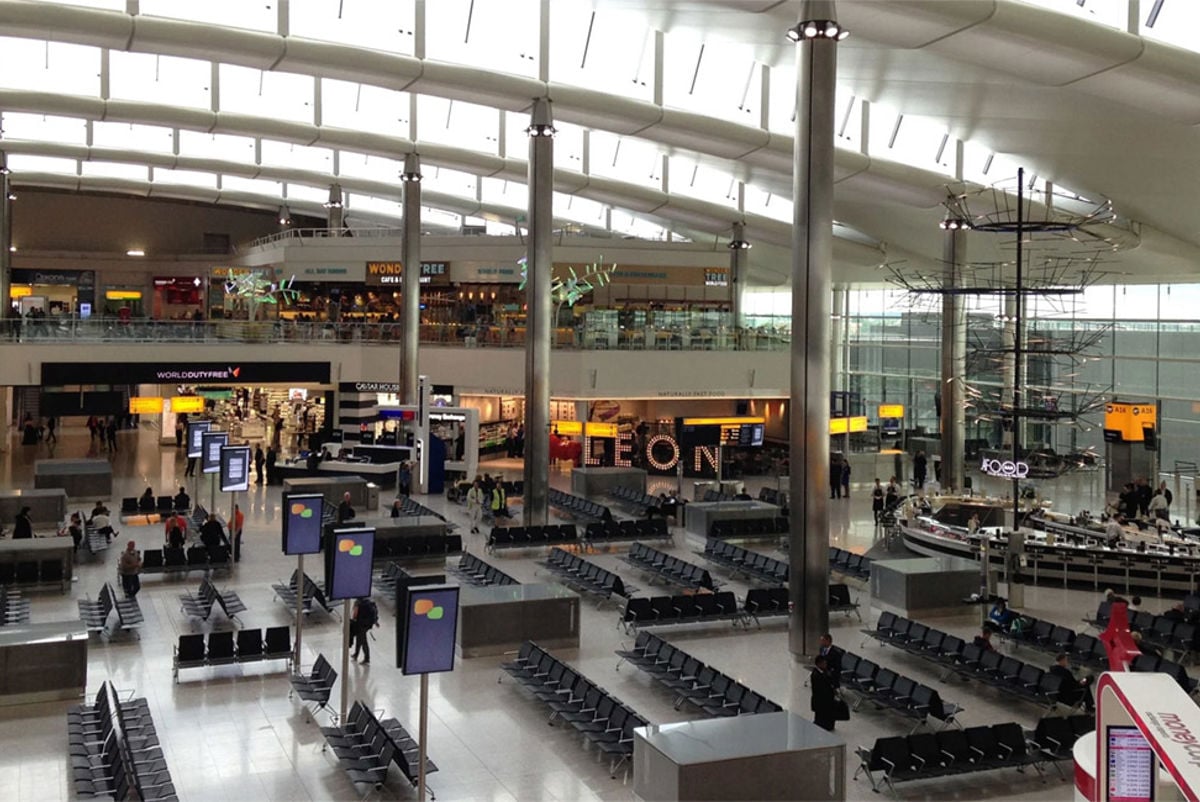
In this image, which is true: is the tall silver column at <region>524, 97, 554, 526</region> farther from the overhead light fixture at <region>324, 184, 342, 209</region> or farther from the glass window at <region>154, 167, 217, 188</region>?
the glass window at <region>154, 167, 217, 188</region>

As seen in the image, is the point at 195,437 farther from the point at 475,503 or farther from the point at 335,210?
the point at 335,210

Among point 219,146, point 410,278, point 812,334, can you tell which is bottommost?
point 812,334

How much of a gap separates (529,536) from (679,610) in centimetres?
672

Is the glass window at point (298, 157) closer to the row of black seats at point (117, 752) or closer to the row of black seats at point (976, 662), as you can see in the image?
the row of black seats at point (976, 662)

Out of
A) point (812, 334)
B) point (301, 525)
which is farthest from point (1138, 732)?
point (301, 525)

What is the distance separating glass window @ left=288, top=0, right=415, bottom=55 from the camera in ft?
79.2

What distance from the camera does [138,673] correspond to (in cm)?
1448

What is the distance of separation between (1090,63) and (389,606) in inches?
536

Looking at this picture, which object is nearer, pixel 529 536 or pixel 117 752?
pixel 117 752

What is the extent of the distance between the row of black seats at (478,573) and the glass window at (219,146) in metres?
23.7

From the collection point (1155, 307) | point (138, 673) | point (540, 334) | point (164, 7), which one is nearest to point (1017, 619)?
point (138, 673)

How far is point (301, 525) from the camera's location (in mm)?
14336

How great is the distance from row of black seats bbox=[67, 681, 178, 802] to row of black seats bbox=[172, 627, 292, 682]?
1.80 metres

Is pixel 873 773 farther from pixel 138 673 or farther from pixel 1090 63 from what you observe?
pixel 1090 63
